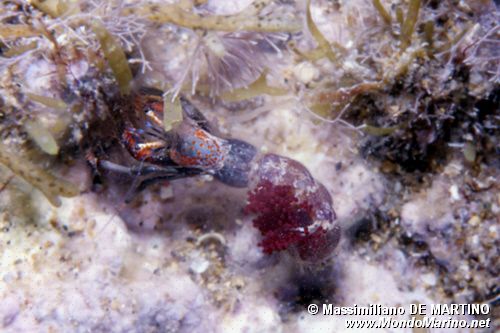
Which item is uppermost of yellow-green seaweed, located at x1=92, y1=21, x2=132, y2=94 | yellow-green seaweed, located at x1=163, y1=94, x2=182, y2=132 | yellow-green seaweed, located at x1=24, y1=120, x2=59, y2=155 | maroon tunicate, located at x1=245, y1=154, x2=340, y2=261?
yellow-green seaweed, located at x1=92, y1=21, x2=132, y2=94

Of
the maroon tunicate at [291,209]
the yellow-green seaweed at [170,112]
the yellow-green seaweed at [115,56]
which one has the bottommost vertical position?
the maroon tunicate at [291,209]

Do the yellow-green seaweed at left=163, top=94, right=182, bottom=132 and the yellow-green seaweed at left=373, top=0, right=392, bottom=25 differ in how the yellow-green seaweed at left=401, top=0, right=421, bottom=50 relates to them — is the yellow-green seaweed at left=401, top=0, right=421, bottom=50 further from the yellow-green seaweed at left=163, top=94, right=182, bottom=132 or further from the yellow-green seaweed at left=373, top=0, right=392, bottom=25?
the yellow-green seaweed at left=163, top=94, right=182, bottom=132

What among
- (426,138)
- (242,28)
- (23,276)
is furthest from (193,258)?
(426,138)

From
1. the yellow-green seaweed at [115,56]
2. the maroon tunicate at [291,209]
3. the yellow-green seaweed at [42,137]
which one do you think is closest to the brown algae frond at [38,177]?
the yellow-green seaweed at [42,137]

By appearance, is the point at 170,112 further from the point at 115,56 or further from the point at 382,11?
the point at 382,11

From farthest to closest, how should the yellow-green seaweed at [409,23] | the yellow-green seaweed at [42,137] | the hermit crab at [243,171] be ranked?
the hermit crab at [243,171] < the yellow-green seaweed at [409,23] < the yellow-green seaweed at [42,137]

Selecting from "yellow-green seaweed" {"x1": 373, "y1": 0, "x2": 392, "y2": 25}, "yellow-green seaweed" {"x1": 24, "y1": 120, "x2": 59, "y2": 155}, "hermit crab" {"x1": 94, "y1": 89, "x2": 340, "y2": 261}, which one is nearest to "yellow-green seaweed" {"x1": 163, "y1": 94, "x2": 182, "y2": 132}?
"hermit crab" {"x1": 94, "y1": 89, "x2": 340, "y2": 261}

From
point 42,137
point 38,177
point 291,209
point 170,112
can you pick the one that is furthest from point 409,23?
point 38,177

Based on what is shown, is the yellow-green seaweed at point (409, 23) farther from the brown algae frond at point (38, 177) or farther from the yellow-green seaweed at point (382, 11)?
the brown algae frond at point (38, 177)

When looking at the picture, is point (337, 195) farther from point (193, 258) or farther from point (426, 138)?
point (193, 258)

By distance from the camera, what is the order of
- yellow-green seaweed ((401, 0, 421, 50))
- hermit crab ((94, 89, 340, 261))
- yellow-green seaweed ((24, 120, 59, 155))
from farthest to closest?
hermit crab ((94, 89, 340, 261))
yellow-green seaweed ((401, 0, 421, 50))
yellow-green seaweed ((24, 120, 59, 155))
